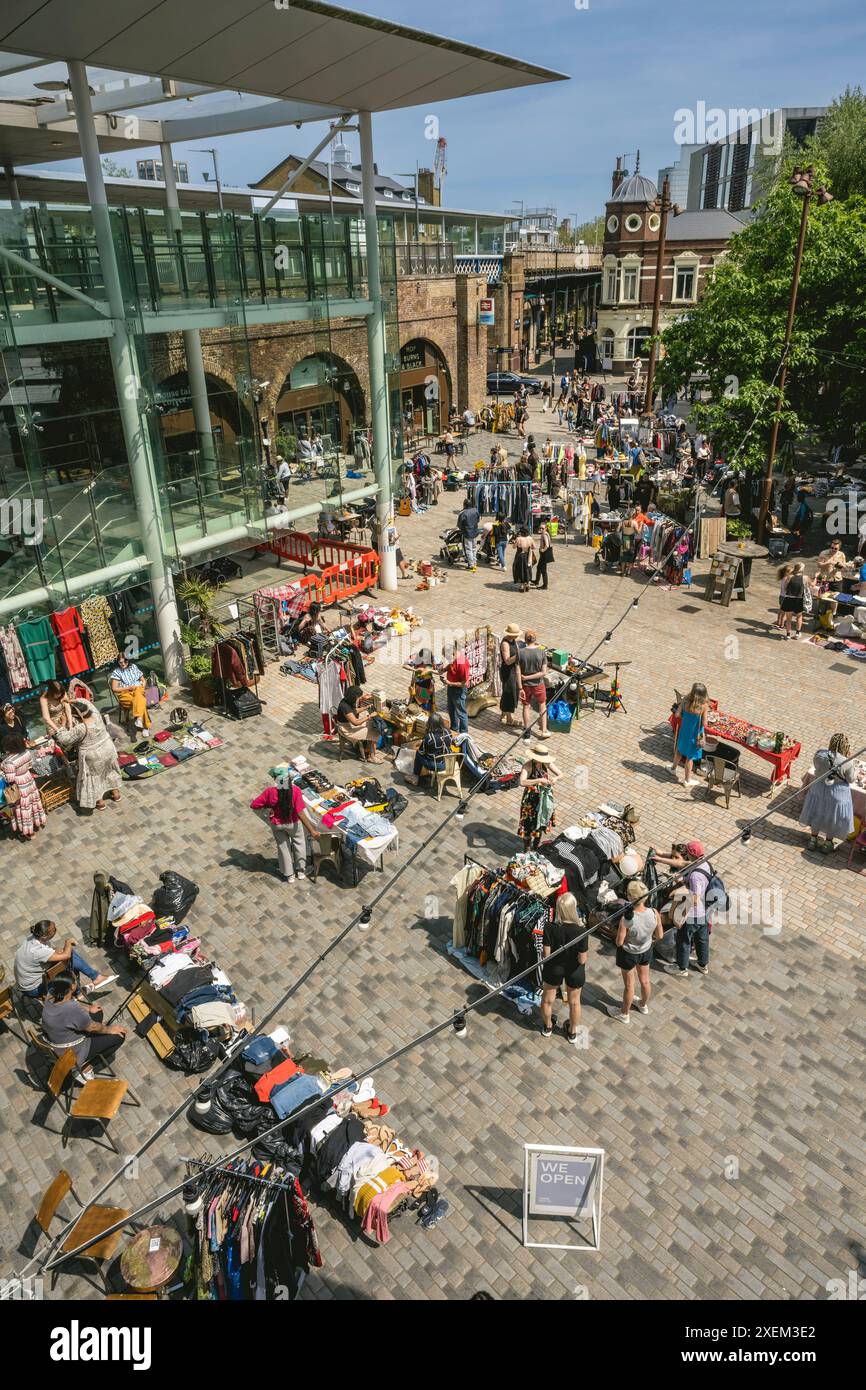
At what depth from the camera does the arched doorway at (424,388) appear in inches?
1416

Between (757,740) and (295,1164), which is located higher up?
(757,740)

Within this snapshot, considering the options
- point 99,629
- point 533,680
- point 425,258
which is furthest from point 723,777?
point 425,258

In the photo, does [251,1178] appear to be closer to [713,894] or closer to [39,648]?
[713,894]

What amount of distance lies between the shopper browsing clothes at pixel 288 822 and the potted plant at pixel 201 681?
5255 mm

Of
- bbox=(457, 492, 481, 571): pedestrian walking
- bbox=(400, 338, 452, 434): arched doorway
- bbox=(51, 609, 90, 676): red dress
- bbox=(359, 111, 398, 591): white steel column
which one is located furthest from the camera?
bbox=(400, 338, 452, 434): arched doorway

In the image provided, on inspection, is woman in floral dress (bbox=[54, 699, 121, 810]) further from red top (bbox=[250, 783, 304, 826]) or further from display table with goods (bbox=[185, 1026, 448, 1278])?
display table with goods (bbox=[185, 1026, 448, 1278])

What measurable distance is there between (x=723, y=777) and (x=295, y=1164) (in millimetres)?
8097

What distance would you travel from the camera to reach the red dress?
13.8m

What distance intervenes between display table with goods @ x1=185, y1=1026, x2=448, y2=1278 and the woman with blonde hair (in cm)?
711

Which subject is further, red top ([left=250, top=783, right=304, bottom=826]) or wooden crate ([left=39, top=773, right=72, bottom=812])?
wooden crate ([left=39, top=773, right=72, bottom=812])

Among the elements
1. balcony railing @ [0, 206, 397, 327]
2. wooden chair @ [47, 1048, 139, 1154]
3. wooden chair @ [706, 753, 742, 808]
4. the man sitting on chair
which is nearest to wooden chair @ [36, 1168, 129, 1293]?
wooden chair @ [47, 1048, 139, 1154]

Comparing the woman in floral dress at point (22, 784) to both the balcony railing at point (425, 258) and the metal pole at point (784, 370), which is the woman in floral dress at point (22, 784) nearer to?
the metal pole at point (784, 370)

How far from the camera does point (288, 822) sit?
418 inches
